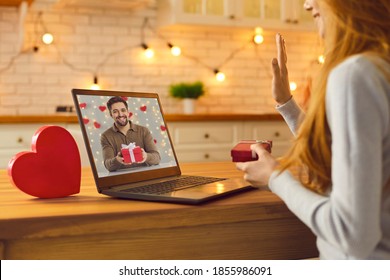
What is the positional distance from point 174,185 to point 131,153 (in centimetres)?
14

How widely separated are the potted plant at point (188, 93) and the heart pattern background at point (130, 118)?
9.32ft

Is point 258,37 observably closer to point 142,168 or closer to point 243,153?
point 142,168

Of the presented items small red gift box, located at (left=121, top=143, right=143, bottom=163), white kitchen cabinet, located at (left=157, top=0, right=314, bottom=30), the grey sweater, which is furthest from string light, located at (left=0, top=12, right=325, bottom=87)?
the grey sweater

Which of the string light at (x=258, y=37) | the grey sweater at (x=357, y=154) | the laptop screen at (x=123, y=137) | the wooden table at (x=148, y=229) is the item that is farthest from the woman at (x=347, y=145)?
the string light at (x=258, y=37)

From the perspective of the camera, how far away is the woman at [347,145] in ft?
3.08

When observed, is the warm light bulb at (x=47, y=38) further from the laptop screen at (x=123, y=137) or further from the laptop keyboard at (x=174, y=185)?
the laptop keyboard at (x=174, y=185)

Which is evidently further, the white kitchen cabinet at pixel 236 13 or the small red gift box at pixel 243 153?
the white kitchen cabinet at pixel 236 13

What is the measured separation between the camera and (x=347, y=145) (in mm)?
941

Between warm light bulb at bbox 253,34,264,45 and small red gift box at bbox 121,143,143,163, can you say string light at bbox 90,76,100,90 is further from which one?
small red gift box at bbox 121,143,143,163

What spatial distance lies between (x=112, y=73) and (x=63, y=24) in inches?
20.9

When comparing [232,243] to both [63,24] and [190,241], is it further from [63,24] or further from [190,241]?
[63,24]
